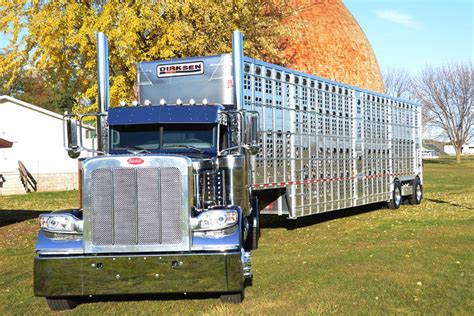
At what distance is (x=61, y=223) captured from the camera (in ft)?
24.3

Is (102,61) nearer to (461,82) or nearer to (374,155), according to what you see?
(374,155)

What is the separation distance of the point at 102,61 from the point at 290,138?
4.25 m

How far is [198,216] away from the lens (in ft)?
24.1

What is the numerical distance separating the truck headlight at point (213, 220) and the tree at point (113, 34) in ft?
36.7

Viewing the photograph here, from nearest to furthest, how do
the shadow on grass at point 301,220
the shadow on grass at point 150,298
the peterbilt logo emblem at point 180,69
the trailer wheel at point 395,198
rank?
the shadow on grass at point 150,298, the peterbilt logo emblem at point 180,69, the shadow on grass at point 301,220, the trailer wheel at point 395,198

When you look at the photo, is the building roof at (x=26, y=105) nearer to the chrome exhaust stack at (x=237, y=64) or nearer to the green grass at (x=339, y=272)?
the green grass at (x=339, y=272)

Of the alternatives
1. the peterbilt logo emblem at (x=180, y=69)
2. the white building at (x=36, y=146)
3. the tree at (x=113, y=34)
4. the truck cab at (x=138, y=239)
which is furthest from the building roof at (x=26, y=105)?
the truck cab at (x=138, y=239)

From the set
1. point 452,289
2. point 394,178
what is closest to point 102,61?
point 452,289

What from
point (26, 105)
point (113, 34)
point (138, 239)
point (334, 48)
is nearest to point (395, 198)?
point (113, 34)

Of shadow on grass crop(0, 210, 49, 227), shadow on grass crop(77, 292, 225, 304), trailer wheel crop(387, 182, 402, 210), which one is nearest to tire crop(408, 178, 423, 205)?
trailer wheel crop(387, 182, 402, 210)

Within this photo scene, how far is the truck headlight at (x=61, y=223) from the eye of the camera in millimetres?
7355

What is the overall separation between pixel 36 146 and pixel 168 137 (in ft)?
108

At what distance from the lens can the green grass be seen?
7602mm

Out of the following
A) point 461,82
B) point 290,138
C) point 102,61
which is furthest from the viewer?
point 461,82
